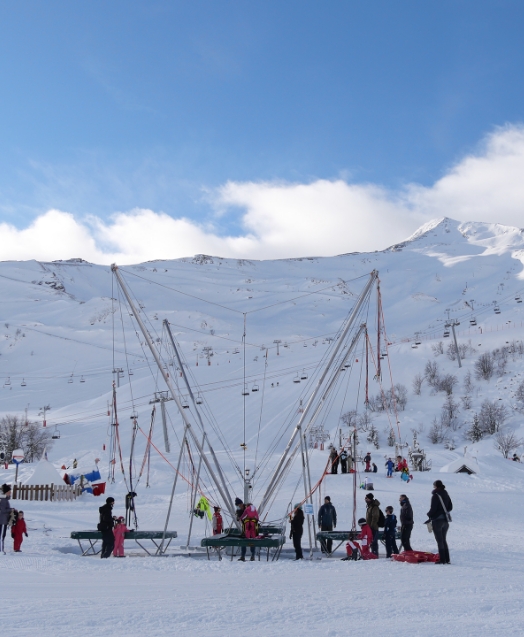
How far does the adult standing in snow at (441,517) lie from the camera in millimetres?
13336

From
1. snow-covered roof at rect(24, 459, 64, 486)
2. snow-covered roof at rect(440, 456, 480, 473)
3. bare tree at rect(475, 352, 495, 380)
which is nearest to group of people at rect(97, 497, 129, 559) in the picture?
snow-covered roof at rect(24, 459, 64, 486)

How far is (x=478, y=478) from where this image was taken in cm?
3566

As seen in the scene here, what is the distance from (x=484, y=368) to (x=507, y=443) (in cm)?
1929

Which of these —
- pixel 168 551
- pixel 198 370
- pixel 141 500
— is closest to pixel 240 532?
pixel 168 551

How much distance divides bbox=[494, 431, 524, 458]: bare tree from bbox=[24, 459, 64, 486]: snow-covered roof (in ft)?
108

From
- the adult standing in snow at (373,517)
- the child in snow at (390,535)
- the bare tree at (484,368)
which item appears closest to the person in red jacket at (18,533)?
the adult standing in snow at (373,517)

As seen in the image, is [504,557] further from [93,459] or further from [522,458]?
[522,458]

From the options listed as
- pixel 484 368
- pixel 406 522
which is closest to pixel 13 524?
pixel 406 522

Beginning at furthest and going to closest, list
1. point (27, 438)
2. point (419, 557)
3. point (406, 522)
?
point (27, 438) < point (406, 522) < point (419, 557)

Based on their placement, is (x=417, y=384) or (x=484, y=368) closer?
(x=417, y=384)

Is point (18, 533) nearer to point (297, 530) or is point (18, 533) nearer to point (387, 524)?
point (297, 530)

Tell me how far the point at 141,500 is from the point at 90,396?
55949 mm

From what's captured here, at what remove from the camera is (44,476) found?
31484mm

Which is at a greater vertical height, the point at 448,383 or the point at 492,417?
the point at 448,383
